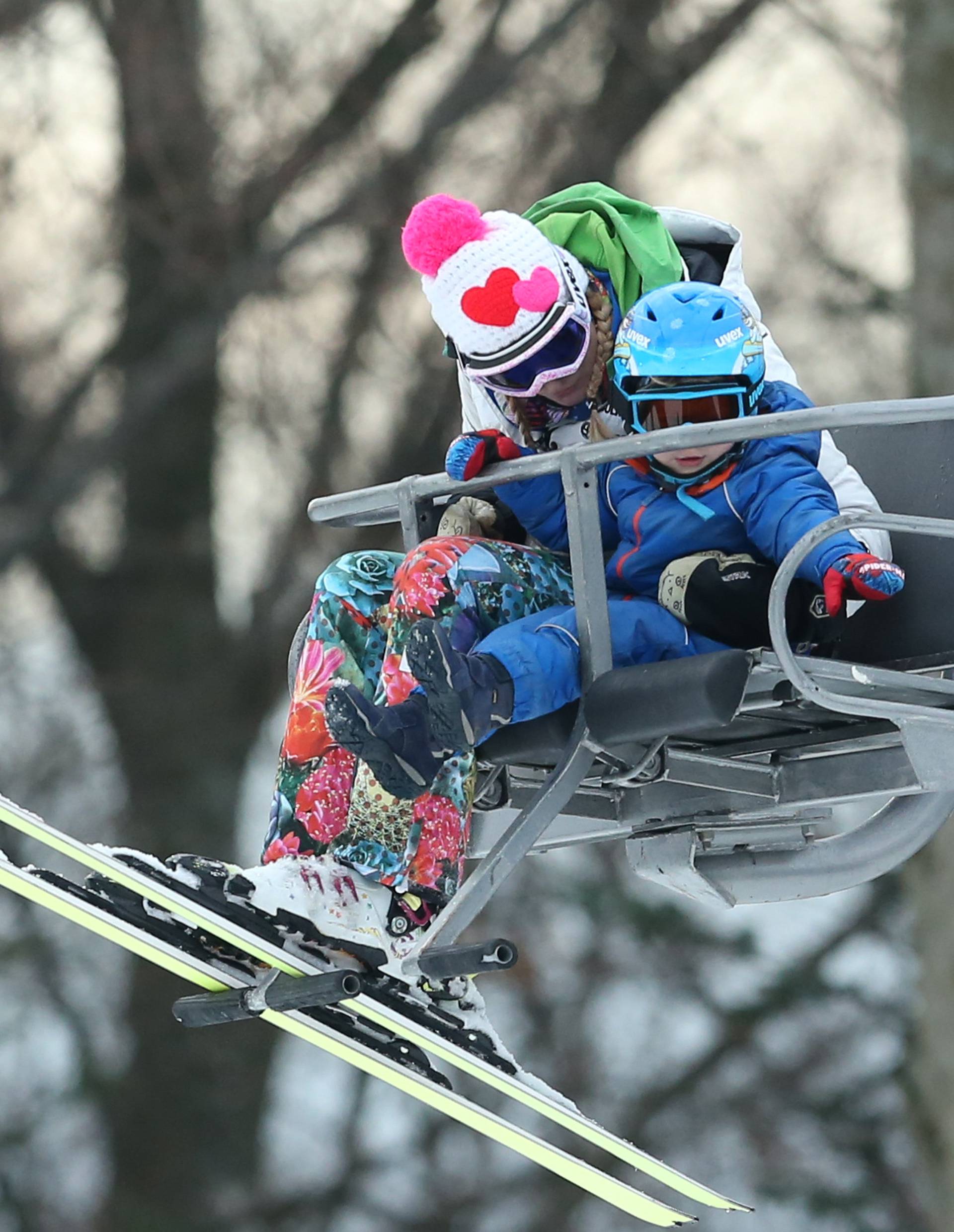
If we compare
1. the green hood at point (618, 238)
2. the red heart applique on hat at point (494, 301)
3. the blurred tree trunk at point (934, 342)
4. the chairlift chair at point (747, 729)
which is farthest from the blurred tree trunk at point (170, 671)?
the red heart applique on hat at point (494, 301)

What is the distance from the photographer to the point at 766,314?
10625 millimetres

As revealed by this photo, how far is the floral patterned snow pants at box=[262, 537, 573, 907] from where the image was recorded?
3238mm

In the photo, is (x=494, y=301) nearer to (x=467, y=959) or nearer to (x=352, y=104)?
(x=467, y=959)

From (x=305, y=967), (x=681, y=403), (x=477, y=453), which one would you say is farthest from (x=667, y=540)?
(x=305, y=967)

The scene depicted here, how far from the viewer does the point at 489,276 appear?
334 centimetres

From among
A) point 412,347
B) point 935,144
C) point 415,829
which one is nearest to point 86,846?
point 415,829

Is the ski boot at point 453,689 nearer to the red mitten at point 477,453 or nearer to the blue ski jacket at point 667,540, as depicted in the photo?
the blue ski jacket at point 667,540

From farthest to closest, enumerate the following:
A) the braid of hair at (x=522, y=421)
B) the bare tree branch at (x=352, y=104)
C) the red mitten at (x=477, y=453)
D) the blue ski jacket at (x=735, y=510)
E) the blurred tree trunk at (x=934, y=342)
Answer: the bare tree branch at (x=352, y=104), the blurred tree trunk at (x=934, y=342), the braid of hair at (x=522, y=421), the red mitten at (x=477, y=453), the blue ski jacket at (x=735, y=510)

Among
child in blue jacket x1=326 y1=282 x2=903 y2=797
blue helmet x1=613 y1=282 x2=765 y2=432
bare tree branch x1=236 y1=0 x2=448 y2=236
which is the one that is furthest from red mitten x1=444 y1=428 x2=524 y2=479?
bare tree branch x1=236 y1=0 x2=448 y2=236

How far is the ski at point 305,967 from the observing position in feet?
10.3

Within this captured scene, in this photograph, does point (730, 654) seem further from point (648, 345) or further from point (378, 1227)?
point (378, 1227)

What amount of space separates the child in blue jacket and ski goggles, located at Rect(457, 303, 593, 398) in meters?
0.09

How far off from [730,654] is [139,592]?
8.40 metres

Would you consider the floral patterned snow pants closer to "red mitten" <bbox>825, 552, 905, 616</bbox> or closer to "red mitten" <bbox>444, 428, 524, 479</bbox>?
"red mitten" <bbox>444, 428, 524, 479</bbox>
